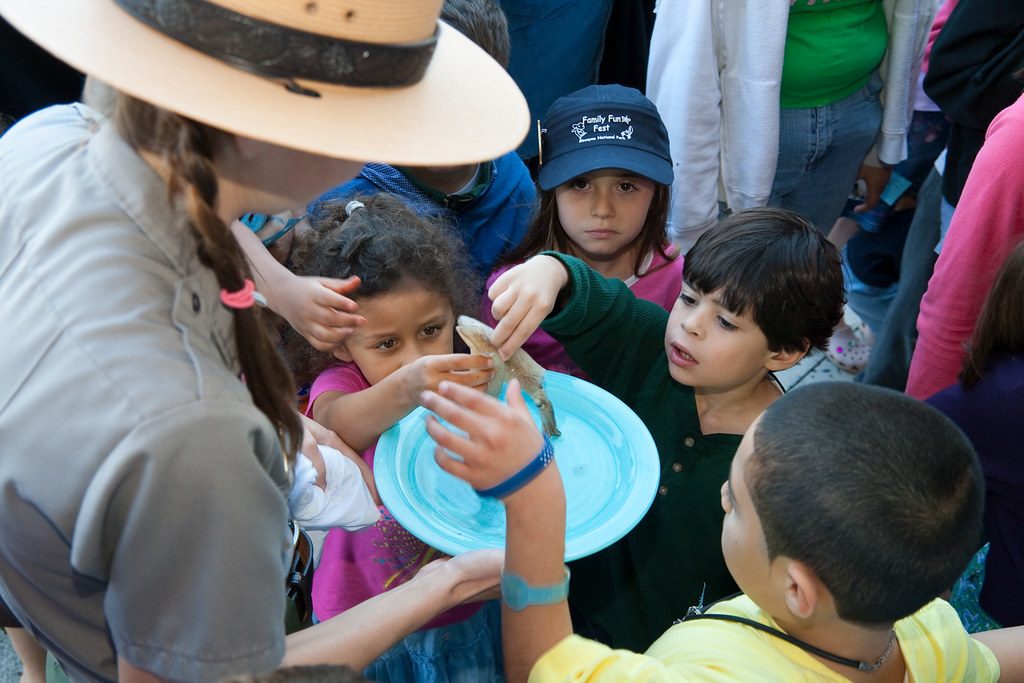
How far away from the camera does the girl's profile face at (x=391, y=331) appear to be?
2.10 m

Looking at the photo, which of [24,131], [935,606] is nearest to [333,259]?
[24,131]

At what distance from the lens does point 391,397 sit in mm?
1898

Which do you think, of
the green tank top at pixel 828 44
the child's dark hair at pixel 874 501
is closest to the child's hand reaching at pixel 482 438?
the child's dark hair at pixel 874 501

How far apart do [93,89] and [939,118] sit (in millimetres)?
3850

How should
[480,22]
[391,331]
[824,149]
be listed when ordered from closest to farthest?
[391,331] → [480,22] → [824,149]

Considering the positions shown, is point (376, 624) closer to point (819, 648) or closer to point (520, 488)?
point (520, 488)

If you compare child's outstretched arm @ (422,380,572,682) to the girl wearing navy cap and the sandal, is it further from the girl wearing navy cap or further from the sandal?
the sandal

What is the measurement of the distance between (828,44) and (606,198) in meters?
1.30

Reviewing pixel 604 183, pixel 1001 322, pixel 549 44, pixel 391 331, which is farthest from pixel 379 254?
pixel 549 44

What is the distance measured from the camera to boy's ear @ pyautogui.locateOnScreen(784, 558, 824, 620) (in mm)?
1229

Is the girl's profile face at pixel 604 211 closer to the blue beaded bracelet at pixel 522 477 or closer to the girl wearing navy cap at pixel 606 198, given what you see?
the girl wearing navy cap at pixel 606 198

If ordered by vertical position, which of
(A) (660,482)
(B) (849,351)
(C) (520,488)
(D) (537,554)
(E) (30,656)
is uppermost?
(C) (520,488)

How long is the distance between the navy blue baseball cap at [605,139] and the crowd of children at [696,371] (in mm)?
11

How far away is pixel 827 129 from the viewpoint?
318 cm
